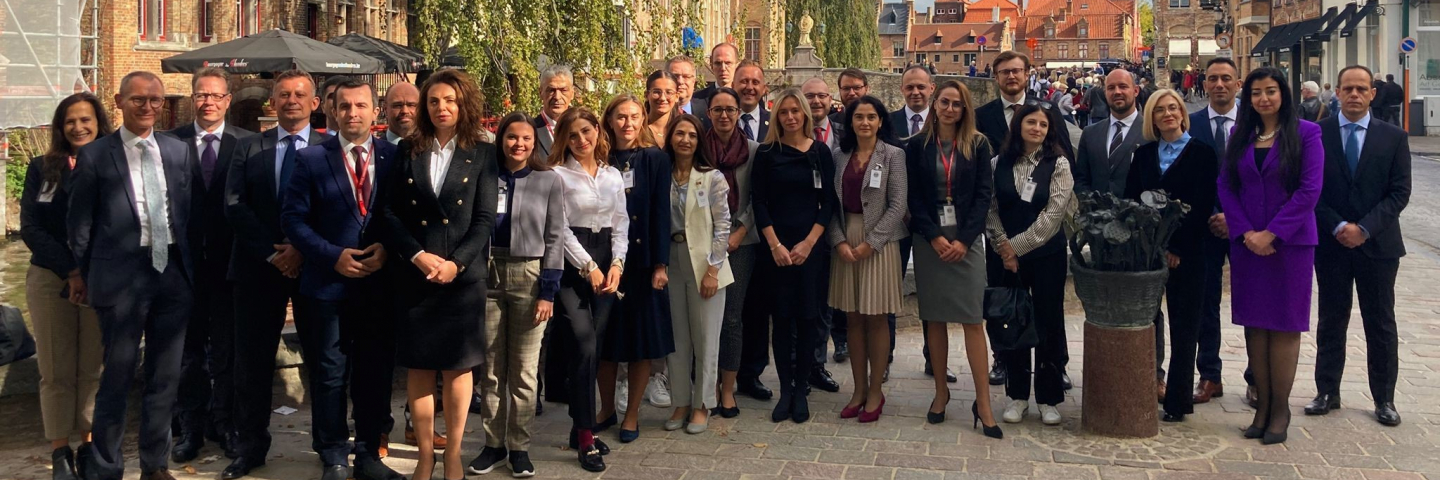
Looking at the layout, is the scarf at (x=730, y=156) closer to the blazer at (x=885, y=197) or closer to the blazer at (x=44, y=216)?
the blazer at (x=885, y=197)

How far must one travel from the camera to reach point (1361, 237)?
663 cm

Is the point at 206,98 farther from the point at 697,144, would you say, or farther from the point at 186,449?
the point at 697,144

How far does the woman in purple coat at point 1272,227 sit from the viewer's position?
20.9 ft

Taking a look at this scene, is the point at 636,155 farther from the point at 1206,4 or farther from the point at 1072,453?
the point at 1206,4

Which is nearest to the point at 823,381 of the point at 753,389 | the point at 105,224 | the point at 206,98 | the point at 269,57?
the point at 753,389

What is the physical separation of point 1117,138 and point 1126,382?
1.55 m

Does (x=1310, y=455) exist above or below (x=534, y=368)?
below

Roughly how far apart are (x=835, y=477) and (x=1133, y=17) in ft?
551

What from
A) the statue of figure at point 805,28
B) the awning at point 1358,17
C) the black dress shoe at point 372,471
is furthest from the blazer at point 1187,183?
the statue of figure at point 805,28

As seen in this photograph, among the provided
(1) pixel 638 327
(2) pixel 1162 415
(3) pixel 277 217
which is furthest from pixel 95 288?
(2) pixel 1162 415

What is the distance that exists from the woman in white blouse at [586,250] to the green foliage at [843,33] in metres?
36.3

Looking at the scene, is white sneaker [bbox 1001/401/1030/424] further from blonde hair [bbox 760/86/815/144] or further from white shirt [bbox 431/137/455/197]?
white shirt [bbox 431/137/455/197]

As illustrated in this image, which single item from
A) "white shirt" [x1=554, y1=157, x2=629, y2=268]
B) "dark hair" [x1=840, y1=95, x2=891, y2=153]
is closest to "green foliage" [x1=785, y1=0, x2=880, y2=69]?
"dark hair" [x1=840, y1=95, x2=891, y2=153]

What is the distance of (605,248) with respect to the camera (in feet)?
20.5
